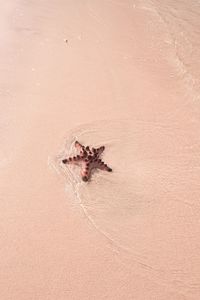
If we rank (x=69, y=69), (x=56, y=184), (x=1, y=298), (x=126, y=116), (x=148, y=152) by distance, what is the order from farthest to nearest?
(x=69, y=69) < (x=126, y=116) < (x=148, y=152) < (x=56, y=184) < (x=1, y=298)

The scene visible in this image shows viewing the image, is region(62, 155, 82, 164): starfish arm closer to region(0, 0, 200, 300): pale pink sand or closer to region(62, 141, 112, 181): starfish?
region(62, 141, 112, 181): starfish

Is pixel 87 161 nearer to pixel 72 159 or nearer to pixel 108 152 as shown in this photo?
pixel 72 159

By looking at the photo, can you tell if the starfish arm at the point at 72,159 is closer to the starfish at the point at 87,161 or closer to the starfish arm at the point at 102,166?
the starfish at the point at 87,161

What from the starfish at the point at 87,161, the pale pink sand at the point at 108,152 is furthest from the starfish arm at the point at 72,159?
the pale pink sand at the point at 108,152

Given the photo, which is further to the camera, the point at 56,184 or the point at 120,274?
the point at 56,184

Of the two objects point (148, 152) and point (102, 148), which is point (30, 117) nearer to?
point (102, 148)

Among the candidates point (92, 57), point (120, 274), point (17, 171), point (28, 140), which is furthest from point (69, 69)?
point (120, 274)

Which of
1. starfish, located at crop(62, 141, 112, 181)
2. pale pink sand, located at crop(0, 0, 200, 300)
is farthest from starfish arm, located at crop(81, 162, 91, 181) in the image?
pale pink sand, located at crop(0, 0, 200, 300)

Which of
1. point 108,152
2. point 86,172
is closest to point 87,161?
point 86,172
